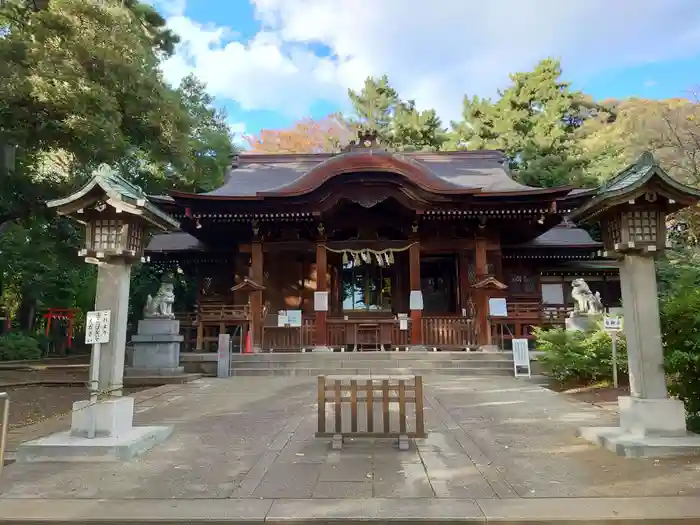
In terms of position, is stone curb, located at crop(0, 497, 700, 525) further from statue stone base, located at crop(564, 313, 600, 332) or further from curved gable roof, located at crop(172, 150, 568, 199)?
curved gable roof, located at crop(172, 150, 568, 199)

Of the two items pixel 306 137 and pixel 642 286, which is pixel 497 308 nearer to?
pixel 642 286

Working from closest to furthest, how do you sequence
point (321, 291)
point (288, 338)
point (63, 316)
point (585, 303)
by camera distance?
point (585, 303)
point (321, 291)
point (288, 338)
point (63, 316)

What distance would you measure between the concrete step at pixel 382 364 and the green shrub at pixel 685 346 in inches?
256

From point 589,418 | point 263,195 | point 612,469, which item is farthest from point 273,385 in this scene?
Answer: point 612,469

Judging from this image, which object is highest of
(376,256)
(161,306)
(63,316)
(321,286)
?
(376,256)

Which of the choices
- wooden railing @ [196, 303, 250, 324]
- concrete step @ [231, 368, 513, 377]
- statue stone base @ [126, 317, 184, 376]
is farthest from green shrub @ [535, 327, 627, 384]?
statue stone base @ [126, 317, 184, 376]

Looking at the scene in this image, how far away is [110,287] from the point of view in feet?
19.5

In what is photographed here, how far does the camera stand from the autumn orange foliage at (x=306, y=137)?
115ft

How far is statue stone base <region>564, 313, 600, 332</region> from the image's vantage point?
37.4 ft

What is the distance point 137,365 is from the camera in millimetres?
12219

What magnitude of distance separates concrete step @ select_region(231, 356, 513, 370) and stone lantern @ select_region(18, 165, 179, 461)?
6613mm

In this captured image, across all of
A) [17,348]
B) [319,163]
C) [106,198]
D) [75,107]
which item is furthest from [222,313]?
[17,348]

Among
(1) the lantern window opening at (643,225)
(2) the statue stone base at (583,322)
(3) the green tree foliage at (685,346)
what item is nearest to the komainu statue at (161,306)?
(2) the statue stone base at (583,322)

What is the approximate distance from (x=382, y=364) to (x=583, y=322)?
→ 16.3ft
